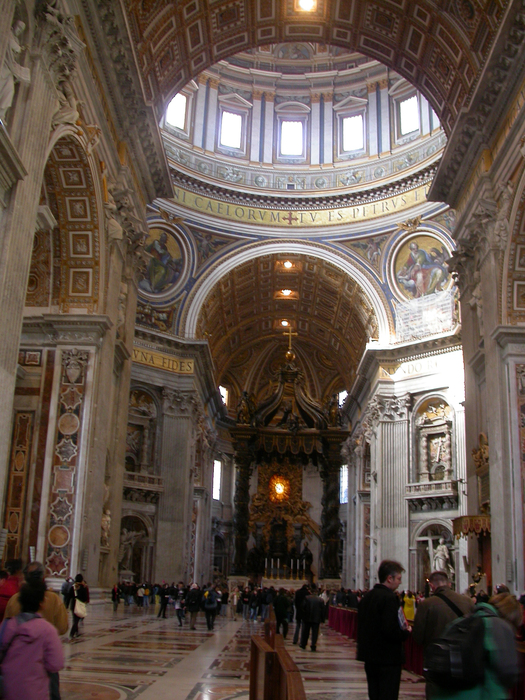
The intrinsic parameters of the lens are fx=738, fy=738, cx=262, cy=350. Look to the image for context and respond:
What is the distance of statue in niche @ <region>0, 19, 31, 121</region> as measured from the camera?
339 inches

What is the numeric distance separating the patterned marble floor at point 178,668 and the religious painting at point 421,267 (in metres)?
17.6

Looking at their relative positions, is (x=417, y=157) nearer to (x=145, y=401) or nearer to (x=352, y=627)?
(x=145, y=401)

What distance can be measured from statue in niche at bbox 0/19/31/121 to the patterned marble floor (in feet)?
20.7

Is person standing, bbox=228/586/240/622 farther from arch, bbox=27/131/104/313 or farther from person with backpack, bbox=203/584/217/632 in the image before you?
arch, bbox=27/131/104/313

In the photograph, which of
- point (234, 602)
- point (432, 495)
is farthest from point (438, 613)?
point (432, 495)

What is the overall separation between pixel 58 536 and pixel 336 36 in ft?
44.1

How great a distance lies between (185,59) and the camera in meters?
17.7

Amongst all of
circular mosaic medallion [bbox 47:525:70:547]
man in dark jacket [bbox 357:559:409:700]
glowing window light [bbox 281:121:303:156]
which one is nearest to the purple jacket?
man in dark jacket [bbox 357:559:409:700]

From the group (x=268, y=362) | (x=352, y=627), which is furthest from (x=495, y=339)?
(x=268, y=362)

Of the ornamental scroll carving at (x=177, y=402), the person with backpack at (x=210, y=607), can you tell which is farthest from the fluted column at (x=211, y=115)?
the person with backpack at (x=210, y=607)

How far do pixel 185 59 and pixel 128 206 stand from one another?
197 inches

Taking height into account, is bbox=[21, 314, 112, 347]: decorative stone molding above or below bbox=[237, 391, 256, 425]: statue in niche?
below

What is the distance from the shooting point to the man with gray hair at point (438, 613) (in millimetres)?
4453

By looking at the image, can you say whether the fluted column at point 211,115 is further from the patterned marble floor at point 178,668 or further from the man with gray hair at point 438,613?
the man with gray hair at point 438,613
